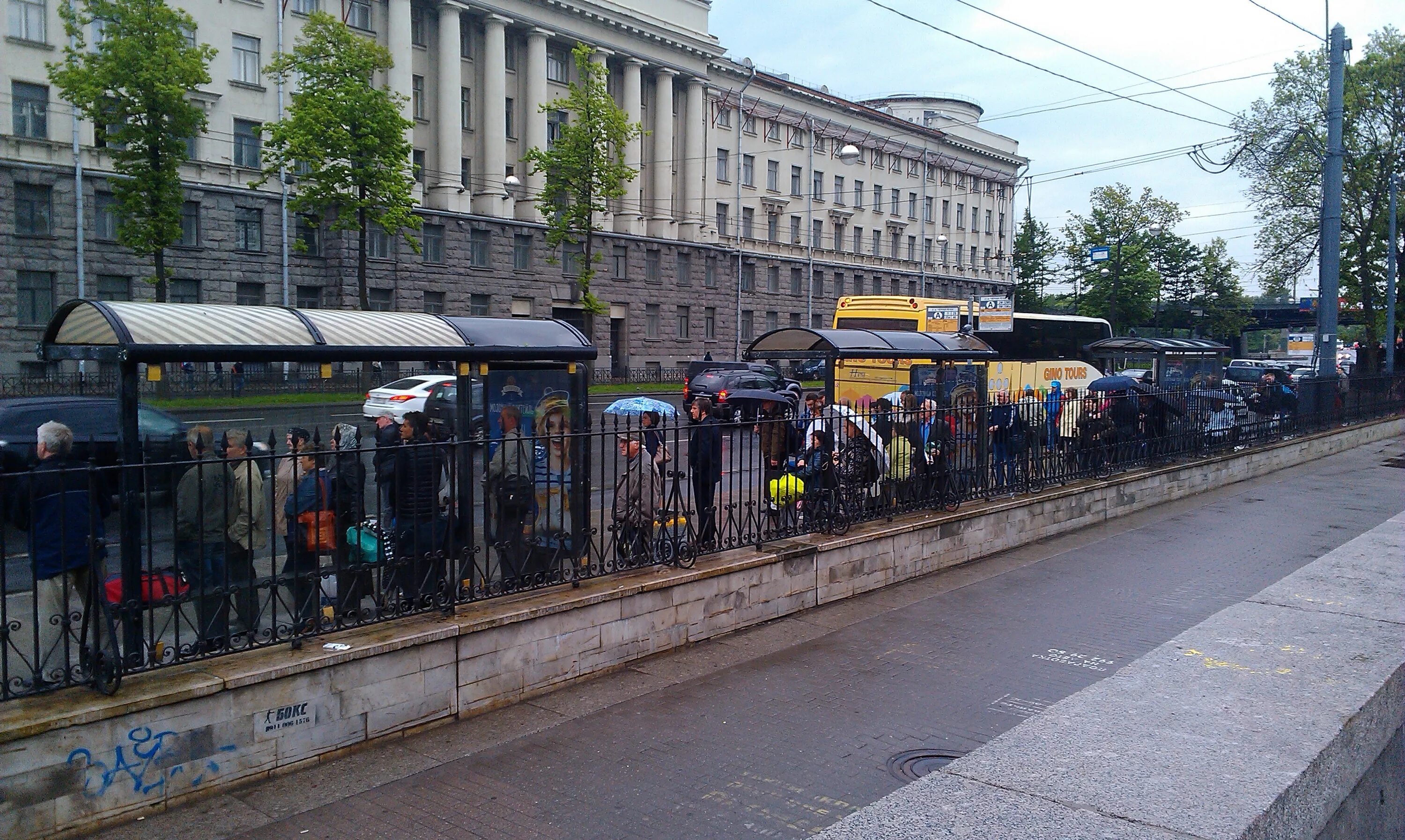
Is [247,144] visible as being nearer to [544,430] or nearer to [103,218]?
[103,218]

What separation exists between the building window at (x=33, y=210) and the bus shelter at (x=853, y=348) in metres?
28.4

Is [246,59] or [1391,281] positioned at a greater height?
[246,59]

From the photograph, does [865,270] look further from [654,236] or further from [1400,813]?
[1400,813]

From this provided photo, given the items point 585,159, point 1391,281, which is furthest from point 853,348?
point 585,159

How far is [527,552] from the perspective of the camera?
296 inches

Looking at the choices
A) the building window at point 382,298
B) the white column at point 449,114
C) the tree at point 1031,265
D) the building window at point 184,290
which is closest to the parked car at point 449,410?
→ the building window at point 184,290

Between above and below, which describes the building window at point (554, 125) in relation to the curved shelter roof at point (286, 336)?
above

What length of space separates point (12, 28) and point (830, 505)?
35120 millimetres

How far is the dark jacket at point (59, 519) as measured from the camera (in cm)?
515

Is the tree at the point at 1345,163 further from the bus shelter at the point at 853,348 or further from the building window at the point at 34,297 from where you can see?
the building window at the point at 34,297

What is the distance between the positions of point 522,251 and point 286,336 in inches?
1643

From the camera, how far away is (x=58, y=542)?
5.28 m

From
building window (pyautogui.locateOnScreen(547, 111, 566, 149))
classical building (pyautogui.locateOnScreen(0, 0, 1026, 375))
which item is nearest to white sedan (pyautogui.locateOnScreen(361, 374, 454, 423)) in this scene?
classical building (pyautogui.locateOnScreen(0, 0, 1026, 375))

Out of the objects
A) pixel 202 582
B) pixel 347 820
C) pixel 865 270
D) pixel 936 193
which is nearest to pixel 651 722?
pixel 347 820
